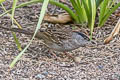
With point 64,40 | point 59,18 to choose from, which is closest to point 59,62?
point 64,40

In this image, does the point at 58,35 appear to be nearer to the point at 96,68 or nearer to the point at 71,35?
the point at 71,35

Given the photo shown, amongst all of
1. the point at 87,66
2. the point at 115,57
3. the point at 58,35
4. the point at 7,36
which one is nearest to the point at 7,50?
the point at 7,36

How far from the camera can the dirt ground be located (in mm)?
4031

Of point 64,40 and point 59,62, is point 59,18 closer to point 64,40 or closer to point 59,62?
point 64,40

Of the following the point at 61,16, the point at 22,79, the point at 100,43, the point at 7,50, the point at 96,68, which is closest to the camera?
the point at 22,79

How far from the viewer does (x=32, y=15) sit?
5.55 meters

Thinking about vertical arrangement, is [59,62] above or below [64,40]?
below

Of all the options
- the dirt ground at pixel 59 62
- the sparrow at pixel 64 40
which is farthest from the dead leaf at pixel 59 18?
Answer: the sparrow at pixel 64 40

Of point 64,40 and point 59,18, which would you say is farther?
point 59,18

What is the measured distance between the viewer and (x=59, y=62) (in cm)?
437

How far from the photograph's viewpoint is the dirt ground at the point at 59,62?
4031mm

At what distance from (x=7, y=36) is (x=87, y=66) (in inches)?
53.0

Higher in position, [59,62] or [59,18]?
[59,18]

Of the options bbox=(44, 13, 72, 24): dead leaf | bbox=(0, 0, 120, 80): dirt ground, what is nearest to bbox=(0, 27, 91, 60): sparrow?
bbox=(0, 0, 120, 80): dirt ground
